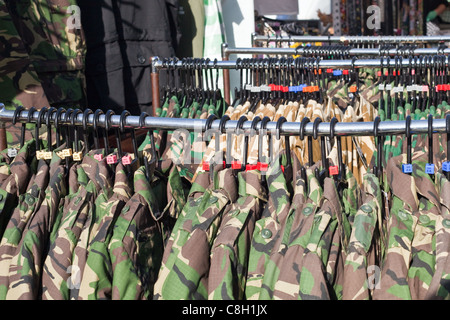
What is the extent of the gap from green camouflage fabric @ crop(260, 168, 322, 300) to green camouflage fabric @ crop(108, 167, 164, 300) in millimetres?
253

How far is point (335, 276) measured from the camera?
0.99 metres

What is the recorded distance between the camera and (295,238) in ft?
3.32

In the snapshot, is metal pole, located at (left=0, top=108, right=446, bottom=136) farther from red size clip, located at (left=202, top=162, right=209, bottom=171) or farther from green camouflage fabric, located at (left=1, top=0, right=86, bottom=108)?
green camouflage fabric, located at (left=1, top=0, right=86, bottom=108)

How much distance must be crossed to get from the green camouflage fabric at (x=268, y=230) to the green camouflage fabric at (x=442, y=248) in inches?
11.4

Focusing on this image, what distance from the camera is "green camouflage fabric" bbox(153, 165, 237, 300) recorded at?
98 centimetres

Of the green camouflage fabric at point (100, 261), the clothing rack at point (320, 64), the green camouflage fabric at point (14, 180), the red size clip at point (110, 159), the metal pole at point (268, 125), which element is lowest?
the green camouflage fabric at point (100, 261)

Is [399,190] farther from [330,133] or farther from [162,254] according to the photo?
[162,254]

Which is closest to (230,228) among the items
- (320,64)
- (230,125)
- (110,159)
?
(230,125)

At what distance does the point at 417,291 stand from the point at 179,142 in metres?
0.84

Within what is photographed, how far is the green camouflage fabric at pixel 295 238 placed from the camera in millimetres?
954

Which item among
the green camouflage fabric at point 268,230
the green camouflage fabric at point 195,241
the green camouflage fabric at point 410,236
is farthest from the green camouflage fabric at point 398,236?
the green camouflage fabric at point 195,241

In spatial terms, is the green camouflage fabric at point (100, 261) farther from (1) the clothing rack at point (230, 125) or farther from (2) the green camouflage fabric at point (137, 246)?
(1) the clothing rack at point (230, 125)

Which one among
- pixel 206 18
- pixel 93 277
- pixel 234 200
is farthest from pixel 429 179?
pixel 206 18

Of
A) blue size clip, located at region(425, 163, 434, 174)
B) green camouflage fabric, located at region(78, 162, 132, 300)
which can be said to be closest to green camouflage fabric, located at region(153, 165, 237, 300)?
green camouflage fabric, located at region(78, 162, 132, 300)
